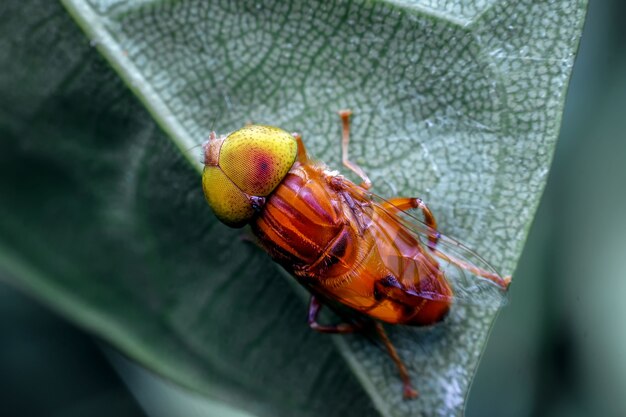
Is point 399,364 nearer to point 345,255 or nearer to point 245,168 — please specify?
point 345,255

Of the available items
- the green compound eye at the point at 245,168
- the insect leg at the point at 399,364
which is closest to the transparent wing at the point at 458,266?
the insect leg at the point at 399,364

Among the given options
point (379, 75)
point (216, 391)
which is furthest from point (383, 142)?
point (216, 391)

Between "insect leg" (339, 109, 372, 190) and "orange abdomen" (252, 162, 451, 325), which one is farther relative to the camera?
"insect leg" (339, 109, 372, 190)

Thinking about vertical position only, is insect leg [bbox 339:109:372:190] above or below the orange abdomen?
above

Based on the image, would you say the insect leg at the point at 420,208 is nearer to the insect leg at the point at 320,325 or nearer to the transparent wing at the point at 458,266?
the transparent wing at the point at 458,266

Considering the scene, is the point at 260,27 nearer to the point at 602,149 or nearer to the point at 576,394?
the point at 602,149

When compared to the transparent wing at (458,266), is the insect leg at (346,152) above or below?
above

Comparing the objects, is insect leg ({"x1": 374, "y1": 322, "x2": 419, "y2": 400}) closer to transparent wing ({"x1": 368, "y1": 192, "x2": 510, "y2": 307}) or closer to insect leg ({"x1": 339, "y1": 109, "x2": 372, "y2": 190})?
transparent wing ({"x1": 368, "y1": 192, "x2": 510, "y2": 307})

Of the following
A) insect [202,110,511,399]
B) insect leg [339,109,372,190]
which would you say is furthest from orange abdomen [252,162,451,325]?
insect leg [339,109,372,190]
